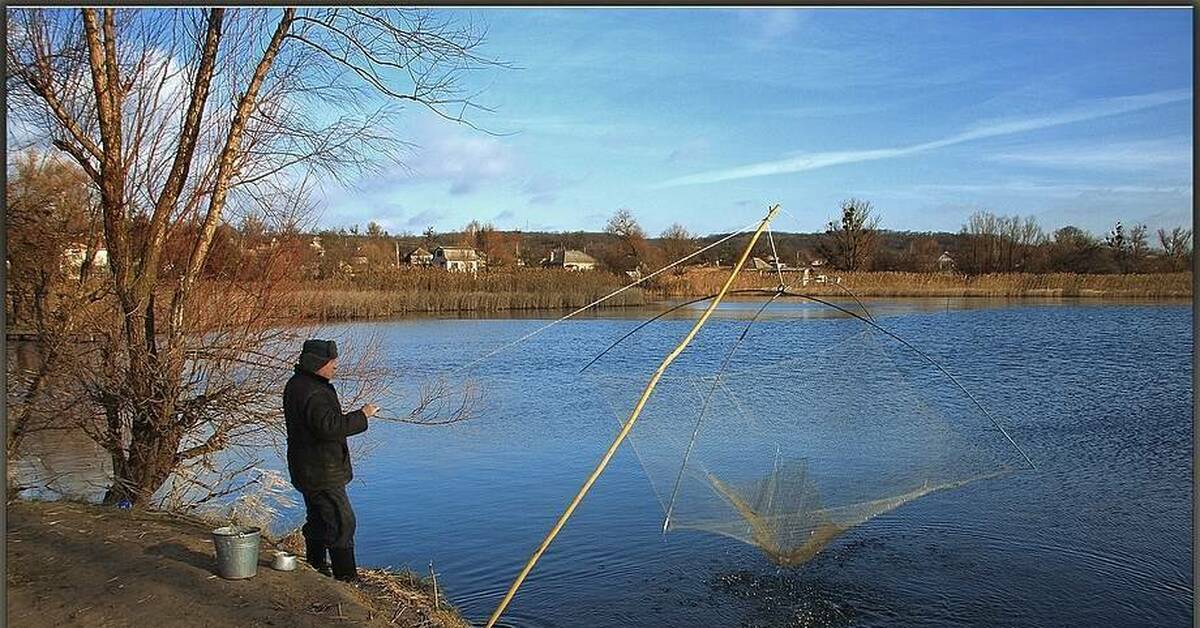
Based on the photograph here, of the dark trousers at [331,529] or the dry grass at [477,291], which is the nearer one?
the dark trousers at [331,529]

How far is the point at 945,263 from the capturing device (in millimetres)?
14148

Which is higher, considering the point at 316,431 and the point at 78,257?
the point at 78,257

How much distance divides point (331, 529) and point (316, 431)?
1.74 ft

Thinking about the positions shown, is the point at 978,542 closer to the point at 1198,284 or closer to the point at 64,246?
the point at 1198,284

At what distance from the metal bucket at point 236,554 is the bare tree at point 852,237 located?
8039 millimetres

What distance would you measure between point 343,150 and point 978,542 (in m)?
5.60

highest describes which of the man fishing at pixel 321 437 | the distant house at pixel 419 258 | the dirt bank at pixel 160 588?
the distant house at pixel 419 258

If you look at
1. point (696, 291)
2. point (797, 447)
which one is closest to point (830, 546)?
point (797, 447)

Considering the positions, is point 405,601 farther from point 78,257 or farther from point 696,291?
point 696,291

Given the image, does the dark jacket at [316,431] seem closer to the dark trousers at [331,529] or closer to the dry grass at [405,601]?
the dark trousers at [331,529]

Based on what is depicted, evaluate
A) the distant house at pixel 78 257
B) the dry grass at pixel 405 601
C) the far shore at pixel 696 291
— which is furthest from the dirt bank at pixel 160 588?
the far shore at pixel 696 291

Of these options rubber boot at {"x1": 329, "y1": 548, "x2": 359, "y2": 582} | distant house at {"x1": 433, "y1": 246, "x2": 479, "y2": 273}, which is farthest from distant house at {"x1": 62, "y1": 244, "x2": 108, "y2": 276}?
distant house at {"x1": 433, "y1": 246, "x2": 479, "y2": 273}

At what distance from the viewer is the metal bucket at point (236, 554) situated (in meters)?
4.23

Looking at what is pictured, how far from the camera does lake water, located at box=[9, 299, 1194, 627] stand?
6039mm
